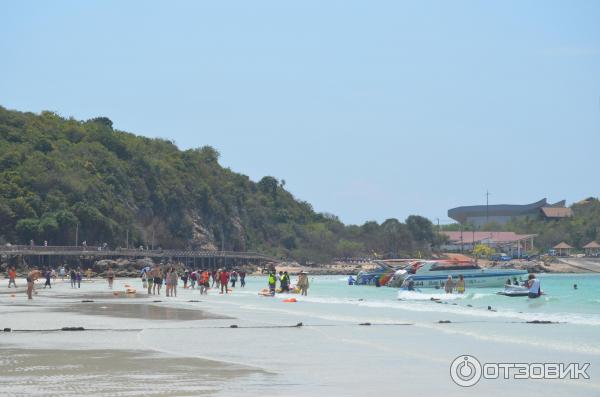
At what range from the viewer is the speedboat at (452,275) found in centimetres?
6550

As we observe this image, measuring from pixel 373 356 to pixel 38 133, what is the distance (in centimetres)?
13712

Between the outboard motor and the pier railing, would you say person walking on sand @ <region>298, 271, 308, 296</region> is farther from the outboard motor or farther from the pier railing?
the pier railing

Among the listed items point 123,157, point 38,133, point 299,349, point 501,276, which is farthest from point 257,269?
point 299,349

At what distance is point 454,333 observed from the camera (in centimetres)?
2567

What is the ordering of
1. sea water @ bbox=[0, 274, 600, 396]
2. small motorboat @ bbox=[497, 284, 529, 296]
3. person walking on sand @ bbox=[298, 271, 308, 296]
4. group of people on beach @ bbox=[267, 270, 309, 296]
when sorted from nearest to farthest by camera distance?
sea water @ bbox=[0, 274, 600, 396]
small motorboat @ bbox=[497, 284, 529, 296]
group of people on beach @ bbox=[267, 270, 309, 296]
person walking on sand @ bbox=[298, 271, 308, 296]

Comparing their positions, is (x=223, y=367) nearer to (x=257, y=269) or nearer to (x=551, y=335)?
(x=551, y=335)

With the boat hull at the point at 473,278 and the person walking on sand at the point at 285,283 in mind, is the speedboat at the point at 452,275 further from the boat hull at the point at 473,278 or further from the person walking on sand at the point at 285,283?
the person walking on sand at the point at 285,283

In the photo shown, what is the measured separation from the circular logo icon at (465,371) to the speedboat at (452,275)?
1804 inches

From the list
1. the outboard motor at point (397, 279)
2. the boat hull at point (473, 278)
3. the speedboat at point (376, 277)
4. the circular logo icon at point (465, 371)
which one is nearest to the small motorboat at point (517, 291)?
the boat hull at point (473, 278)

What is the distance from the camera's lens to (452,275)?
67312mm
